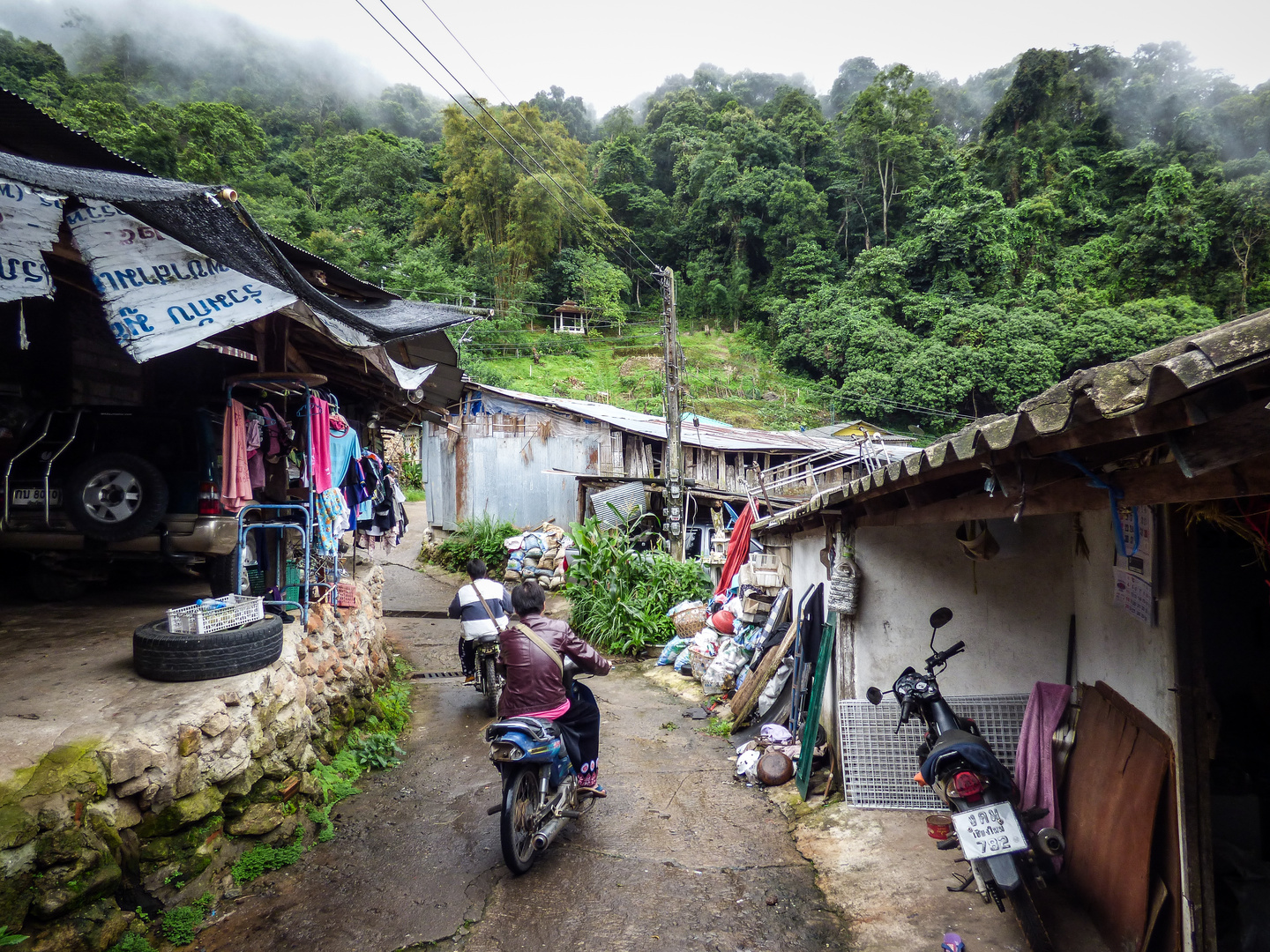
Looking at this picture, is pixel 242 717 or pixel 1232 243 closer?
pixel 242 717

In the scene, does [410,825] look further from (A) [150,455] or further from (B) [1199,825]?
(B) [1199,825]

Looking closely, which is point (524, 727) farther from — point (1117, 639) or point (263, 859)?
point (1117, 639)

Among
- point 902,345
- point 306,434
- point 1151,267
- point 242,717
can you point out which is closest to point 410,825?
point 242,717

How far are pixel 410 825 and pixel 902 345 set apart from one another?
103ft

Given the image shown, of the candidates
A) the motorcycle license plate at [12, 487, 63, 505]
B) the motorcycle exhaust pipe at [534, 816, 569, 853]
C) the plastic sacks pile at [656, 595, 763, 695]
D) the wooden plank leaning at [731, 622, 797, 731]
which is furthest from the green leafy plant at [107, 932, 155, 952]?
the plastic sacks pile at [656, 595, 763, 695]

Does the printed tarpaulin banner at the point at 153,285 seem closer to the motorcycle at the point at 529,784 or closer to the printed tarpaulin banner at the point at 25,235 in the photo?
the printed tarpaulin banner at the point at 25,235

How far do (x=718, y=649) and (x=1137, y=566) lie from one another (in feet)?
21.0

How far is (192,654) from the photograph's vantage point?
3969mm

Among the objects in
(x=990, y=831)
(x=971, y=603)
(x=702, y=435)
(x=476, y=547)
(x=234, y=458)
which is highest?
(x=702, y=435)

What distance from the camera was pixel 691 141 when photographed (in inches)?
1882

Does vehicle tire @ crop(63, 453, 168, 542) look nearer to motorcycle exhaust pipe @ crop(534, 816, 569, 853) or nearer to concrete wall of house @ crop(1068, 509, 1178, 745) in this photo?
motorcycle exhaust pipe @ crop(534, 816, 569, 853)

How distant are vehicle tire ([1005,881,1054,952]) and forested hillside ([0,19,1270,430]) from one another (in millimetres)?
26057

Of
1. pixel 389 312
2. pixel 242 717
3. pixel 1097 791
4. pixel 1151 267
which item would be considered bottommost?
pixel 1097 791

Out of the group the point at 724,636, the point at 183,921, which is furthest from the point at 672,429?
the point at 183,921
